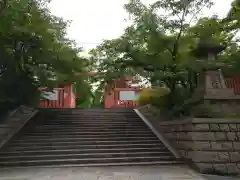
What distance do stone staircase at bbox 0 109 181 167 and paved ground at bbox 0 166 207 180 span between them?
0.52 meters

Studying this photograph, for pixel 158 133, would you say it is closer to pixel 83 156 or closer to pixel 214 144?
pixel 214 144

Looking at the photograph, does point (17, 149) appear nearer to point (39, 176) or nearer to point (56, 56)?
point (39, 176)

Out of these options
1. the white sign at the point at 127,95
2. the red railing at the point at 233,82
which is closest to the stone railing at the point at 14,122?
the white sign at the point at 127,95

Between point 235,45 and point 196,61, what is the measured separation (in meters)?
3.54

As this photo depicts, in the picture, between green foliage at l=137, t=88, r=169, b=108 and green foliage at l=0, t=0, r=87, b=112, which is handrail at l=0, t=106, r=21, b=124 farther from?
green foliage at l=137, t=88, r=169, b=108

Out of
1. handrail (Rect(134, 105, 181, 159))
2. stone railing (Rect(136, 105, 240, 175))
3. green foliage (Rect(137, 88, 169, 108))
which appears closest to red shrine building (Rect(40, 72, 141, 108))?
green foliage (Rect(137, 88, 169, 108))

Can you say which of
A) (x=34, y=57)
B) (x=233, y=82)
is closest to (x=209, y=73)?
(x=233, y=82)

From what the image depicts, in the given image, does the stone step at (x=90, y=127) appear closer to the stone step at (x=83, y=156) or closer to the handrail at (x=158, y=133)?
the handrail at (x=158, y=133)

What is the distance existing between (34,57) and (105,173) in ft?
19.0

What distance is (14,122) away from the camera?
990 cm

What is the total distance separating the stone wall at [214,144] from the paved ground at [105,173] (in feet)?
1.64

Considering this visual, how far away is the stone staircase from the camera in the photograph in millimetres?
7871

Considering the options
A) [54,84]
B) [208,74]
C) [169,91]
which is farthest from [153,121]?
[54,84]

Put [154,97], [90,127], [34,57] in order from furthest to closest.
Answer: [154,97] → [90,127] → [34,57]
